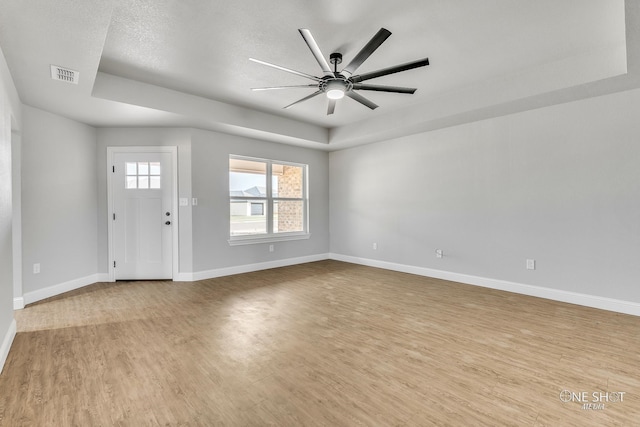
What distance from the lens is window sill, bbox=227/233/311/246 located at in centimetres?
523

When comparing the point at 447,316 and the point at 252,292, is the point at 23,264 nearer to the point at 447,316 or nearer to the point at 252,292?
the point at 252,292

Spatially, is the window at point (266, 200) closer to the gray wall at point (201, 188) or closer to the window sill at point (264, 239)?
the window sill at point (264, 239)

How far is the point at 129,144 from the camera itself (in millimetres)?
4629

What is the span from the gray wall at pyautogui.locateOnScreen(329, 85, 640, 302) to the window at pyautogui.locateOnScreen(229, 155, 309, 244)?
1.49 m

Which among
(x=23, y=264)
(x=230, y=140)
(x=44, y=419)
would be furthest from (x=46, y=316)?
(x=230, y=140)

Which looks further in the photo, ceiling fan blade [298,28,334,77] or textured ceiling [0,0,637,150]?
textured ceiling [0,0,637,150]

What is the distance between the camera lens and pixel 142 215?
4668 mm

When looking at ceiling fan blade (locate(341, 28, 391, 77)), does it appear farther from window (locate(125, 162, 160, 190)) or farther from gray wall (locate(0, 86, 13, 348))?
window (locate(125, 162, 160, 190))

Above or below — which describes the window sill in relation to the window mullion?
below

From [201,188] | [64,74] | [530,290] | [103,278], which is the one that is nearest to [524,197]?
[530,290]

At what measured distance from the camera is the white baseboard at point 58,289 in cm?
365

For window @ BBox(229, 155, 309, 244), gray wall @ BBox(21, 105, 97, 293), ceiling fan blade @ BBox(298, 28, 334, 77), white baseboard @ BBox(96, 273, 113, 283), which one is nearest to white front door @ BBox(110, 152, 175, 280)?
white baseboard @ BBox(96, 273, 113, 283)

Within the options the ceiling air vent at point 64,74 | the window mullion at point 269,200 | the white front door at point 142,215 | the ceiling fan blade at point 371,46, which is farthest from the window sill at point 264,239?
the ceiling fan blade at point 371,46

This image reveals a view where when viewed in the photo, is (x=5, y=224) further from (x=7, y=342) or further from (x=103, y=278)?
(x=103, y=278)
